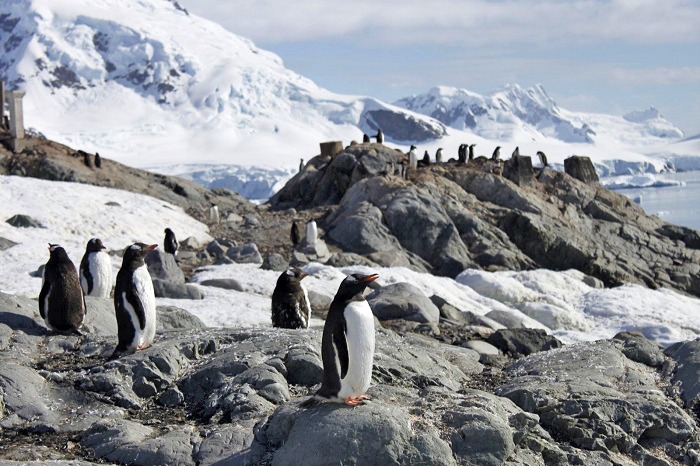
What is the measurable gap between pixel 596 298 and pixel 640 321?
2488 mm

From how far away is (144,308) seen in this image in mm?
9203

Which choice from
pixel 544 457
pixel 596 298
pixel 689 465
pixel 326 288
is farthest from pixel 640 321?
pixel 544 457

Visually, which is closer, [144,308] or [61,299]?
[144,308]

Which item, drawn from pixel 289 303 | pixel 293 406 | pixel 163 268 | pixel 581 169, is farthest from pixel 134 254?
pixel 581 169

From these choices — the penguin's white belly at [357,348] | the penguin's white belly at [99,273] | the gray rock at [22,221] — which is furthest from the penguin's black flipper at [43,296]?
the gray rock at [22,221]

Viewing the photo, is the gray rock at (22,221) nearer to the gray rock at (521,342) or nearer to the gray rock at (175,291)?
the gray rock at (175,291)

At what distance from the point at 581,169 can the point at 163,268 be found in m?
24.0

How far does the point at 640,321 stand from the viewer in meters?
22.0

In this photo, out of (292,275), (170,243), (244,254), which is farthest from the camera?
Answer: (170,243)

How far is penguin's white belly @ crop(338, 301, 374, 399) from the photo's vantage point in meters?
6.89

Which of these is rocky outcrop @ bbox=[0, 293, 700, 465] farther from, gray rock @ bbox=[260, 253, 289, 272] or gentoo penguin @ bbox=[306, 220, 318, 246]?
gentoo penguin @ bbox=[306, 220, 318, 246]

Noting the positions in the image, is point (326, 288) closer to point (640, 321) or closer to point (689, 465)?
point (640, 321)

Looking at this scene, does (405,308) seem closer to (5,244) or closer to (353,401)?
A: (353,401)

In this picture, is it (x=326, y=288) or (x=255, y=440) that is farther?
(x=326, y=288)
